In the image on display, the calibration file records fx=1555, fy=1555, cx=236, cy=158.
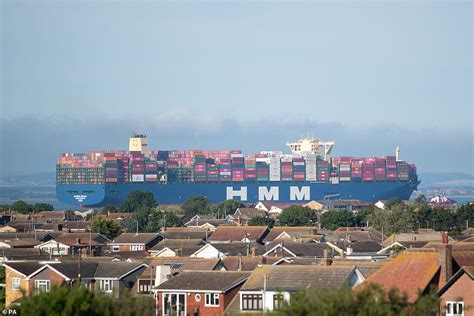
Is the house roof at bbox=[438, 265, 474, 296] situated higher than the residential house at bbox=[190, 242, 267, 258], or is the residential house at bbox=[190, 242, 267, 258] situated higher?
the house roof at bbox=[438, 265, 474, 296]

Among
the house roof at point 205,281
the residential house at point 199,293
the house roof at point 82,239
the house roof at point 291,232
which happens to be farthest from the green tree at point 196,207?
the residential house at point 199,293

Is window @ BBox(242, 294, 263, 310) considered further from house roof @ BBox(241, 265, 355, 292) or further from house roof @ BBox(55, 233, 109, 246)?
house roof @ BBox(55, 233, 109, 246)

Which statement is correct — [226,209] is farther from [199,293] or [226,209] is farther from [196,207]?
[199,293]

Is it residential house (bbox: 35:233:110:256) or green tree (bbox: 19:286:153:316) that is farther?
residential house (bbox: 35:233:110:256)

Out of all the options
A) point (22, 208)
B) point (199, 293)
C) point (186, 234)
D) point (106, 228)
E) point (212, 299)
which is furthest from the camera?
point (22, 208)

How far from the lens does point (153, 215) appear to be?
4845 inches

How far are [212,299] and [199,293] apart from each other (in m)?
0.43

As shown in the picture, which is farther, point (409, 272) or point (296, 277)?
point (296, 277)

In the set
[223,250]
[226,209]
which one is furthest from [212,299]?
[226,209]

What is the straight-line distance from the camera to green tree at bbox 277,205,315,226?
381ft

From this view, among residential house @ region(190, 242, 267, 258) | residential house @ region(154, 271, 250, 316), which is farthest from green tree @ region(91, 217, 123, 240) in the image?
residential house @ region(154, 271, 250, 316)

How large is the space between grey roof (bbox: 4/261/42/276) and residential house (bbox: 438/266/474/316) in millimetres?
16151

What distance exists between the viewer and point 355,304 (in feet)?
86.7

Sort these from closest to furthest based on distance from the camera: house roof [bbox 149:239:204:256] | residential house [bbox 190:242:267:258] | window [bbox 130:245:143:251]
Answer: residential house [bbox 190:242:267:258] → house roof [bbox 149:239:204:256] → window [bbox 130:245:143:251]
